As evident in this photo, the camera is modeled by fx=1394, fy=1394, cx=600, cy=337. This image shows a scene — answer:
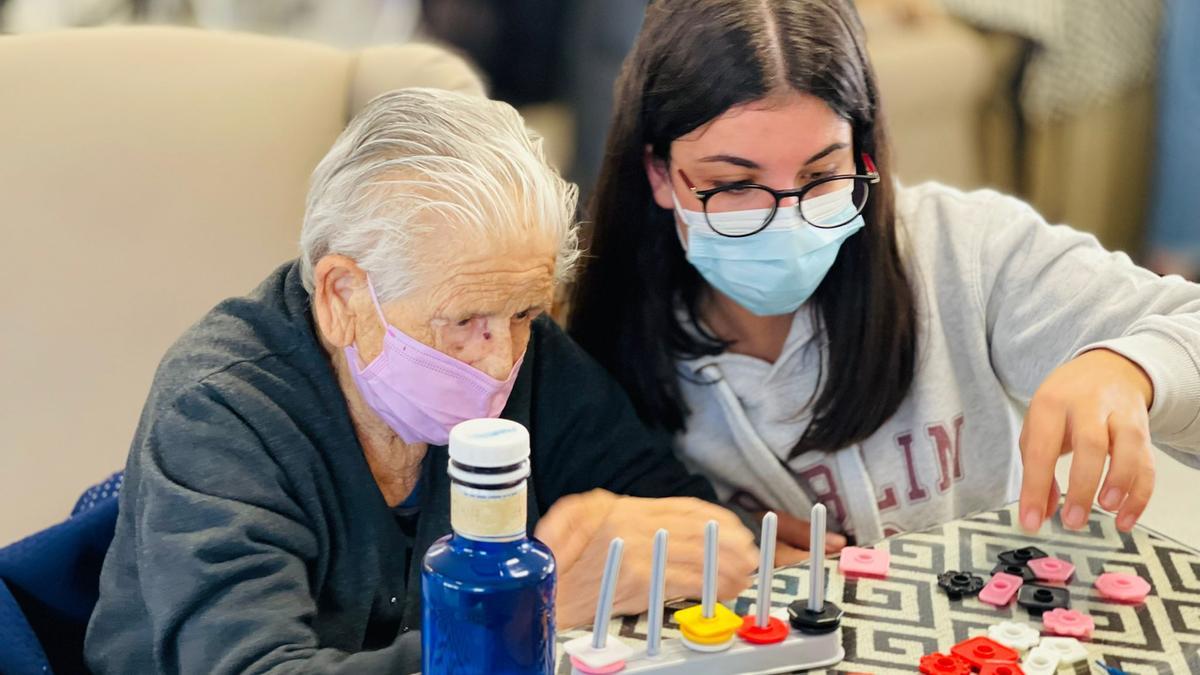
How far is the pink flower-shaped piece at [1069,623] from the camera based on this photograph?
38.6 inches

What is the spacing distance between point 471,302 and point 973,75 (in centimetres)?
263

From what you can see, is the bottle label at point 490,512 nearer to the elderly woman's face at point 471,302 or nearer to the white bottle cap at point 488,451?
the white bottle cap at point 488,451

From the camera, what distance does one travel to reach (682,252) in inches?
57.7

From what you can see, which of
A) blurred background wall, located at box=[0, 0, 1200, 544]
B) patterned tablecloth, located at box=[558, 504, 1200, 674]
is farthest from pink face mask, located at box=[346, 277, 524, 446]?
blurred background wall, located at box=[0, 0, 1200, 544]

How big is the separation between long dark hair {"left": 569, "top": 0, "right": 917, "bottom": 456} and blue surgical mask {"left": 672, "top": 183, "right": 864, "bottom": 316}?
2.5 inches

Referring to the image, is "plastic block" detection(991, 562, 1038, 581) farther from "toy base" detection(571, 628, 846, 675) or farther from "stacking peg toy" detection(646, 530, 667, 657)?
"stacking peg toy" detection(646, 530, 667, 657)

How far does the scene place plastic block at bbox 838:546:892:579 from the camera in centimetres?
106

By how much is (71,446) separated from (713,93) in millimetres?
803

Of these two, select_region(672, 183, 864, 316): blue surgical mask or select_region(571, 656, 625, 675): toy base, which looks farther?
select_region(672, 183, 864, 316): blue surgical mask

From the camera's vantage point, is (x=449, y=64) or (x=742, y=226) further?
(x=449, y=64)

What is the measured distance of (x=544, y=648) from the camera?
2.77ft

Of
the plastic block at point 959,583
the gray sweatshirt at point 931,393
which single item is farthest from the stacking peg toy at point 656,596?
the gray sweatshirt at point 931,393

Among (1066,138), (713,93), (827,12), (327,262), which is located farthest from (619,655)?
(1066,138)

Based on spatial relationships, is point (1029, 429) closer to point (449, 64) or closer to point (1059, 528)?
point (1059, 528)
